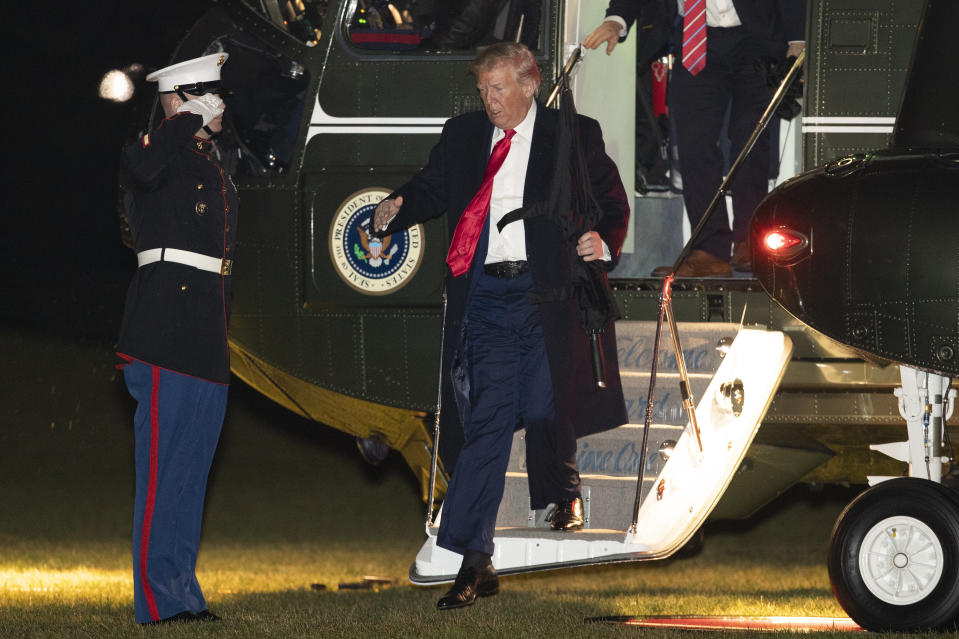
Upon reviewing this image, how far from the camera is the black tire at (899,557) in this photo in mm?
4566

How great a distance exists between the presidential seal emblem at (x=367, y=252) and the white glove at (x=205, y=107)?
142 cm

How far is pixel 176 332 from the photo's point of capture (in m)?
4.82

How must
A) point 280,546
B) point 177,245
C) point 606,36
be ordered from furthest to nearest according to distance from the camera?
point 280,546
point 606,36
point 177,245

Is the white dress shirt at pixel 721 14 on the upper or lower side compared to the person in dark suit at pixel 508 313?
upper

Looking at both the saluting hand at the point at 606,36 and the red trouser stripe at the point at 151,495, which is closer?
the red trouser stripe at the point at 151,495

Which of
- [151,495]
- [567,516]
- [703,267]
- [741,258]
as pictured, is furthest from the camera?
[741,258]

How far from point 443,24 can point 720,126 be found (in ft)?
5.18

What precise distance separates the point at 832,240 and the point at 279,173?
2880mm

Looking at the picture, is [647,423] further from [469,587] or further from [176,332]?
[176,332]

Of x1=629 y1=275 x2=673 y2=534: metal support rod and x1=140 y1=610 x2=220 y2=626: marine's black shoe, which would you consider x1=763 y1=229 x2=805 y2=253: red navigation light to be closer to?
x1=629 y1=275 x2=673 y2=534: metal support rod

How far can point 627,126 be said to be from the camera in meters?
7.02

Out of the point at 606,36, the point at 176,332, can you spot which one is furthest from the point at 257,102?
the point at 176,332

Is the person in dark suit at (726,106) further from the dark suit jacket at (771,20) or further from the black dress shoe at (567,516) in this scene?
the black dress shoe at (567,516)

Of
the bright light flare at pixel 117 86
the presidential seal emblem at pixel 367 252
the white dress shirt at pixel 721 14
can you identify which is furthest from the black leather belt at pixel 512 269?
the white dress shirt at pixel 721 14
